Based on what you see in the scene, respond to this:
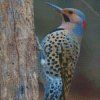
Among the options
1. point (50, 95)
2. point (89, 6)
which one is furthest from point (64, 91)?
point (89, 6)

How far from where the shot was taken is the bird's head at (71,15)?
1.53 meters

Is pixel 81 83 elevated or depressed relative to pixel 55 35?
depressed

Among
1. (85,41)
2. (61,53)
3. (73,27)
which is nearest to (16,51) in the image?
(61,53)

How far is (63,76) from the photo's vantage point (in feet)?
4.93

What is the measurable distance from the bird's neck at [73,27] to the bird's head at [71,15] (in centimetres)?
2

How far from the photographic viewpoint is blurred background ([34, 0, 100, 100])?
5.26 ft

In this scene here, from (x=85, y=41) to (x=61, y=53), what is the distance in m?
0.37

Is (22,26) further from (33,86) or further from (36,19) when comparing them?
(36,19)

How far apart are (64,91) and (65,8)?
0.68 m

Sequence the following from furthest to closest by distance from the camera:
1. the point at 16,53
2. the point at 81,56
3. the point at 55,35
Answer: the point at 81,56, the point at 55,35, the point at 16,53

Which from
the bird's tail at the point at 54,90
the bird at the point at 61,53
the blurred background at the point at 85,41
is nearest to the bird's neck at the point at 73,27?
the bird at the point at 61,53

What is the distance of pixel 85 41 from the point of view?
175 centimetres

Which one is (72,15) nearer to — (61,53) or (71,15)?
(71,15)

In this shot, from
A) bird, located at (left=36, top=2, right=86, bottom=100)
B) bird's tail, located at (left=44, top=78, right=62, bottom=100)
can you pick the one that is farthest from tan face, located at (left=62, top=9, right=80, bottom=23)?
bird's tail, located at (left=44, top=78, right=62, bottom=100)
